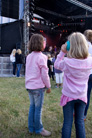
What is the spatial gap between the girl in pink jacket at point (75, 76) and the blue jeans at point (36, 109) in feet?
1.60

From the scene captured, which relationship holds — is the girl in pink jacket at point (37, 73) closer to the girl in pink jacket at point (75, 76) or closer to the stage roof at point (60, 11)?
the girl in pink jacket at point (75, 76)

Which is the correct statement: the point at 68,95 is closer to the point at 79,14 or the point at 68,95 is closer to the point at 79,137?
the point at 79,137

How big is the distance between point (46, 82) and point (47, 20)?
18.0 meters

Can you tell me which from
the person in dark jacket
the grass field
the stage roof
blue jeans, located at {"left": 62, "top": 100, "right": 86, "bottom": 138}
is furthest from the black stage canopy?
blue jeans, located at {"left": 62, "top": 100, "right": 86, "bottom": 138}

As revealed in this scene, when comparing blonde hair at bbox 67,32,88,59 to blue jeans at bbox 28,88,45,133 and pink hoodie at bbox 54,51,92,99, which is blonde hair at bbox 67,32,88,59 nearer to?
pink hoodie at bbox 54,51,92,99

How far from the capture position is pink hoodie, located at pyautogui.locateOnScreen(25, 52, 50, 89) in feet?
6.29

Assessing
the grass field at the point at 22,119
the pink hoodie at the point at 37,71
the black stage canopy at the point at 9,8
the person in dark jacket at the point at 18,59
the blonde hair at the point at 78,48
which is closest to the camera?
the blonde hair at the point at 78,48

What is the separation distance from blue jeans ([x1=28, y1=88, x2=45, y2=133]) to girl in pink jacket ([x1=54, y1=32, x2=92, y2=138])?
49cm

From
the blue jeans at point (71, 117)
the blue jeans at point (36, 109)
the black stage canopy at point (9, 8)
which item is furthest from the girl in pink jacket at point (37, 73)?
the black stage canopy at point (9, 8)

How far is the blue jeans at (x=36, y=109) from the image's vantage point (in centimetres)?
201

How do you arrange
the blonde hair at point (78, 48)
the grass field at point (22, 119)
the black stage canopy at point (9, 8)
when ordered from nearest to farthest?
1. the blonde hair at point (78, 48)
2. the grass field at point (22, 119)
3. the black stage canopy at point (9, 8)

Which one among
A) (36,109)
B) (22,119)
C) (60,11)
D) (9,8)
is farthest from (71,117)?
(60,11)

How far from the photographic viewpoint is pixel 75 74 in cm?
155

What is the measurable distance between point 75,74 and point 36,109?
893 mm
